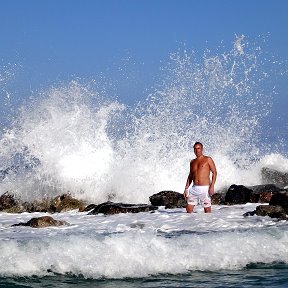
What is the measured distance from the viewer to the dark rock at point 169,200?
14867mm

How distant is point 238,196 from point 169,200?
173 centimetres

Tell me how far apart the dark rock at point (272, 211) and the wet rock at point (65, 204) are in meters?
5.54

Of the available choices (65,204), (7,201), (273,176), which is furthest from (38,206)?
(273,176)

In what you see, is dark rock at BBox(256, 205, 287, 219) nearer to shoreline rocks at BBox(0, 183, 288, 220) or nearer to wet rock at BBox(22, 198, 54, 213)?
shoreline rocks at BBox(0, 183, 288, 220)

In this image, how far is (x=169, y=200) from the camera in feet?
49.4

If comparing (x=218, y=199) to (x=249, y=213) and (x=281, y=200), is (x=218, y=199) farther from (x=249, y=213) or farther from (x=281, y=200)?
(x=281, y=200)

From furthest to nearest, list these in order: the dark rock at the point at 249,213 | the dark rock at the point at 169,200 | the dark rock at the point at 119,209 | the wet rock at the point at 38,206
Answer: the wet rock at the point at 38,206
the dark rock at the point at 169,200
the dark rock at the point at 119,209
the dark rock at the point at 249,213

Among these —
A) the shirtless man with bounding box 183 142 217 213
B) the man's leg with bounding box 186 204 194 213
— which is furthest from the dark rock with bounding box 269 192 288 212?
the man's leg with bounding box 186 204 194 213

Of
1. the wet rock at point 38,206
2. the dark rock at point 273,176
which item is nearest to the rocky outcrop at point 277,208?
the wet rock at point 38,206

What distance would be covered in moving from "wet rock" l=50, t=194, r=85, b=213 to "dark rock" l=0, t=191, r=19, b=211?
1.39 metres

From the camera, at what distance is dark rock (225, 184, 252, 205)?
15117 millimetres

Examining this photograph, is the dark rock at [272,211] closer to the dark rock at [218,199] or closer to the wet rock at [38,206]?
the dark rock at [218,199]

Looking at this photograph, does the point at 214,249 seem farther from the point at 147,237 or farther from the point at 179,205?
the point at 179,205

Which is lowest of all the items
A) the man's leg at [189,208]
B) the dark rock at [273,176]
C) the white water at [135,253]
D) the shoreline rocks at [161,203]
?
the white water at [135,253]
